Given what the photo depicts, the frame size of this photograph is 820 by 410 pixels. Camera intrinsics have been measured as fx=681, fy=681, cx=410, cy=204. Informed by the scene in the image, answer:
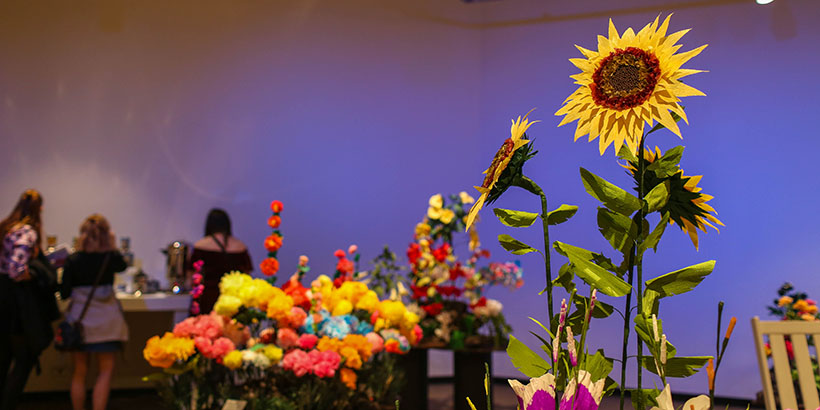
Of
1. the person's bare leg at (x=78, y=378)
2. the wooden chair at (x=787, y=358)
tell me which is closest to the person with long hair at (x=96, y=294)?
the person's bare leg at (x=78, y=378)

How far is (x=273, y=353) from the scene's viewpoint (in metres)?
2.00

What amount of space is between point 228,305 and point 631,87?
1.65 meters

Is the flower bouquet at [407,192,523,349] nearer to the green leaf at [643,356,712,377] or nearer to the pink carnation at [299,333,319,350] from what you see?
the pink carnation at [299,333,319,350]

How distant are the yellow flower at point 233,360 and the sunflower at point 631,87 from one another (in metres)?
1.61

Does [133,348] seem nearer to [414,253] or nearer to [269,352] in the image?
[414,253]

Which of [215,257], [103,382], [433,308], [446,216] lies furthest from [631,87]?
[103,382]

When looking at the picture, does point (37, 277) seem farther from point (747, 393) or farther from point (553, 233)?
point (747, 393)

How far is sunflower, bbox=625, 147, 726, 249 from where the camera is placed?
56 cm

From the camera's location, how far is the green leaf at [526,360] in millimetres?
505

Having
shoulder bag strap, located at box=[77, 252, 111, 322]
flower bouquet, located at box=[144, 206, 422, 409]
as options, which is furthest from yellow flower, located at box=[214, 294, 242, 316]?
shoulder bag strap, located at box=[77, 252, 111, 322]

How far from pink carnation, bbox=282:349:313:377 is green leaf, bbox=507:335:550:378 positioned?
1527 mm

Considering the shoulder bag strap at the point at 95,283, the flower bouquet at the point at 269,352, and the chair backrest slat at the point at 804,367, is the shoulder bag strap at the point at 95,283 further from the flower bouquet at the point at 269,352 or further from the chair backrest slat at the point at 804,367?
the chair backrest slat at the point at 804,367

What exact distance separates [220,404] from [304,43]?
14.7 ft

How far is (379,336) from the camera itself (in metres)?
2.29
